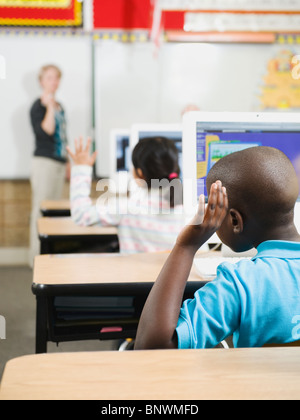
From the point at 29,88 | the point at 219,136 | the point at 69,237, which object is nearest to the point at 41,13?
the point at 29,88

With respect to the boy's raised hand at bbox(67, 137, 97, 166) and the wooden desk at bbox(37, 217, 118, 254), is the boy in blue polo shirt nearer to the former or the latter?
the boy's raised hand at bbox(67, 137, 97, 166)

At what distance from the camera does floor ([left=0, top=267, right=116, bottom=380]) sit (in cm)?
246

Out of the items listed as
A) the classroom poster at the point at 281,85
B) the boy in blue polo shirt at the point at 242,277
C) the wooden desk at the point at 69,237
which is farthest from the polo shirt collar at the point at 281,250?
the classroom poster at the point at 281,85

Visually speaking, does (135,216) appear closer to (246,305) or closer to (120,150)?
(246,305)

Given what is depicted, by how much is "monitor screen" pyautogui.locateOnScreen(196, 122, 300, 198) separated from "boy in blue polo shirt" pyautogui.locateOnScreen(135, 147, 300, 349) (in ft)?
1.45

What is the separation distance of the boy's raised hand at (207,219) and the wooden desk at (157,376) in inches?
7.4

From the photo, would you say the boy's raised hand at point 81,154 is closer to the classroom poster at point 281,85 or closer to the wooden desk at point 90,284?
the wooden desk at point 90,284

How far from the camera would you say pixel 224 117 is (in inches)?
52.2

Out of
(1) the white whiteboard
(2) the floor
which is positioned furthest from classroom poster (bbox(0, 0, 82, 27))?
(2) the floor

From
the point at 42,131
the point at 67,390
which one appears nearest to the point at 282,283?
the point at 67,390

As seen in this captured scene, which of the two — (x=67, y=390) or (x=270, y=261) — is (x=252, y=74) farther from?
(x=67, y=390)

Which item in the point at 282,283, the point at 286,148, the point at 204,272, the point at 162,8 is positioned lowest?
the point at 204,272

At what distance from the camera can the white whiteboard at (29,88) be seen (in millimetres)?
4355
